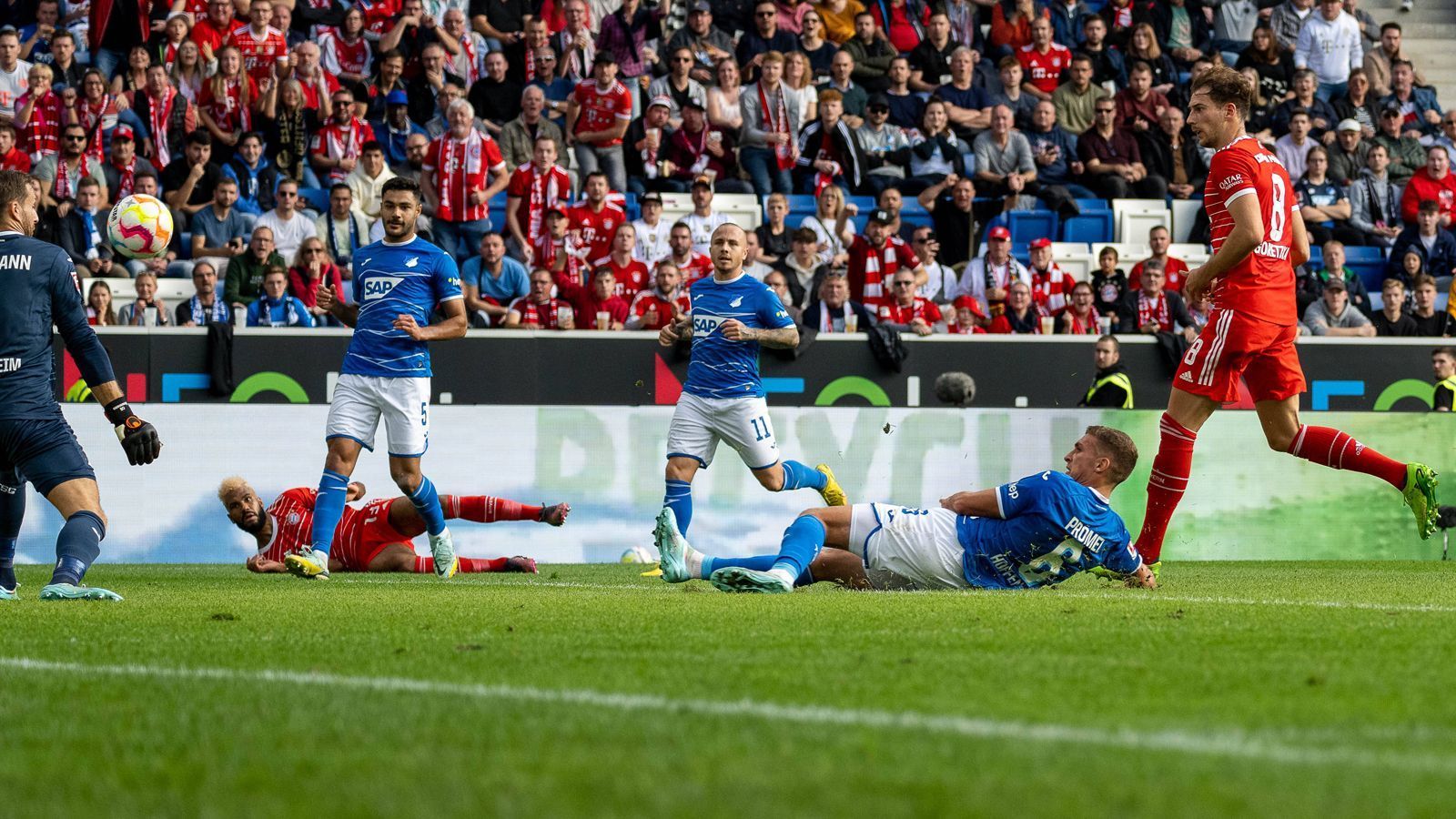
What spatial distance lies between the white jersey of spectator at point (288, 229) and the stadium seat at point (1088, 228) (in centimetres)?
737

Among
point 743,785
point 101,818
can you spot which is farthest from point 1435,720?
point 101,818

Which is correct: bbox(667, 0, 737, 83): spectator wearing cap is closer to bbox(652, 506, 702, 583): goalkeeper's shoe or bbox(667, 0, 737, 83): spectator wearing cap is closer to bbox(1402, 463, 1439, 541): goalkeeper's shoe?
bbox(1402, 463, 1439, 541): goalkeeper's shoe

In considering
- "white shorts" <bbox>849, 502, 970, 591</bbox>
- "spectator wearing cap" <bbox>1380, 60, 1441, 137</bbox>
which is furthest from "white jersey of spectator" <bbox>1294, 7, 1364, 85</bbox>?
"white shorts" <bbox>849, 502, 970, 591</bbox>

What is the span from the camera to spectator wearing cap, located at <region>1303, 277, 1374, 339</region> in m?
16.1

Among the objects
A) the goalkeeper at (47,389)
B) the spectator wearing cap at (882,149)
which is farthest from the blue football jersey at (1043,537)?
the spectator wearing cap at (882,149)

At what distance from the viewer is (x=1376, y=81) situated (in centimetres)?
2122

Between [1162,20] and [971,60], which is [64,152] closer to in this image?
[971,60]

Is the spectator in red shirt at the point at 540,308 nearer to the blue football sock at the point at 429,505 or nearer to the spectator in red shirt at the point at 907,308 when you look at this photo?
the spectator in red shirt at the point at 907,308

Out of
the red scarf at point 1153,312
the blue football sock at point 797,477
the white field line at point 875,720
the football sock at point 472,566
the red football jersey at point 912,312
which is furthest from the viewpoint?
the red scarf at point 1153,312

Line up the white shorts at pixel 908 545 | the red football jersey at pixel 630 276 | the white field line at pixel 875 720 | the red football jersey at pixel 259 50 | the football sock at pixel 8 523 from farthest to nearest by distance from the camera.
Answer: the red football jersey at pixel 259 50 < the red football jersey at pixel 630 276 < the football sock at pixel 8 523 < the white shorts at pixel 908 545 < the white field line at pixel 875 720

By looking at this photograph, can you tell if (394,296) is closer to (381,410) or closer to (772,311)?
(381,410)

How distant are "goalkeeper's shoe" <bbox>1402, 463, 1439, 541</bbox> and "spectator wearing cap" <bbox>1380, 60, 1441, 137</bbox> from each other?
1279 cm

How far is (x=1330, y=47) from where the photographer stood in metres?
21.2

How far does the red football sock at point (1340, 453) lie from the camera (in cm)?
895
